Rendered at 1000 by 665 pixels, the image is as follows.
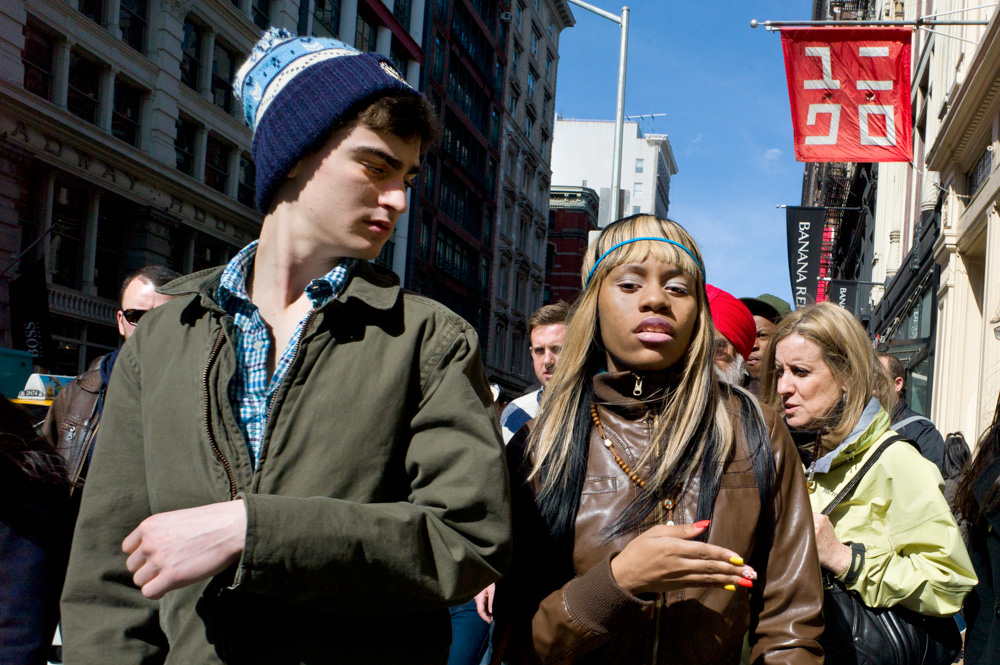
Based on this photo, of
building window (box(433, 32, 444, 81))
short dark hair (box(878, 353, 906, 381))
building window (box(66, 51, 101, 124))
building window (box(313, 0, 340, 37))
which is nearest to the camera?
short dark hair (box(878, 353, 906, 381))

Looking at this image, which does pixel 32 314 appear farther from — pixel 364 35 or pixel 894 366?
pixel 364 35

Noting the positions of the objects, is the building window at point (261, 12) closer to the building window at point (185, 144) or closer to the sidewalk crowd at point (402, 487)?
the building window at point (185, 144)

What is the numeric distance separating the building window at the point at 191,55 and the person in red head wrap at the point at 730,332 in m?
21.8

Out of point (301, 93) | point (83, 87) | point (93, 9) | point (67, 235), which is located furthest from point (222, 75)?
point (301, 93)

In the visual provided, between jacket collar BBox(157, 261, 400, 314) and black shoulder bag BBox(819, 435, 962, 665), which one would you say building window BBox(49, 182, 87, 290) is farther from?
black shoulder bag BBox(819, 435, 962, 665)

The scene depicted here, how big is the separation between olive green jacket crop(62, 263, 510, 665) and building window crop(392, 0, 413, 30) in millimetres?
38270

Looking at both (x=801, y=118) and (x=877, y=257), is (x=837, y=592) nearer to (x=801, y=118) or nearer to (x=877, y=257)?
(x=801, y=118)

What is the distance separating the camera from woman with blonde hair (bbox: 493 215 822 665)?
2207mm

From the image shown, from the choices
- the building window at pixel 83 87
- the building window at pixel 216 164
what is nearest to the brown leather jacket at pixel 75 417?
the building window at pixel 83 87

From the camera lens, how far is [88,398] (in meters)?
4.40

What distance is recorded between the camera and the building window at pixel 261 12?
2667 centimetres

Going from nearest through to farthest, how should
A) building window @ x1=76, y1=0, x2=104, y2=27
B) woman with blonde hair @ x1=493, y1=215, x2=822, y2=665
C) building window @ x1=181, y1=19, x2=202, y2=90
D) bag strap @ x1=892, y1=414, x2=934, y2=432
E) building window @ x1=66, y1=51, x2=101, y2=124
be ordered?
1. woman with blonde hair @ x1=493, y1=215, x2=822, y2=665
2. bag strap @ x1=892, y1=414, x2=934, y2=432
3. building window @ x1=66, y1=51, x2=101, y2=124
4. building window @ x1=76, y1=0, x2=104, y2=27
5. building window @ x1=181, y1=19, x2=202, y2=90

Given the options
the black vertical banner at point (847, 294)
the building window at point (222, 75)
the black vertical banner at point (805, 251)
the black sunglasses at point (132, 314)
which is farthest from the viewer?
the building window at point (222, 75)

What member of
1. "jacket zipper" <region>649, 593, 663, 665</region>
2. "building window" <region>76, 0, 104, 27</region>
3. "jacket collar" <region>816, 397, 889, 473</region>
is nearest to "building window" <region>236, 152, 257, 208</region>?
"building window" <region>76, 0, 104, 27</region>
